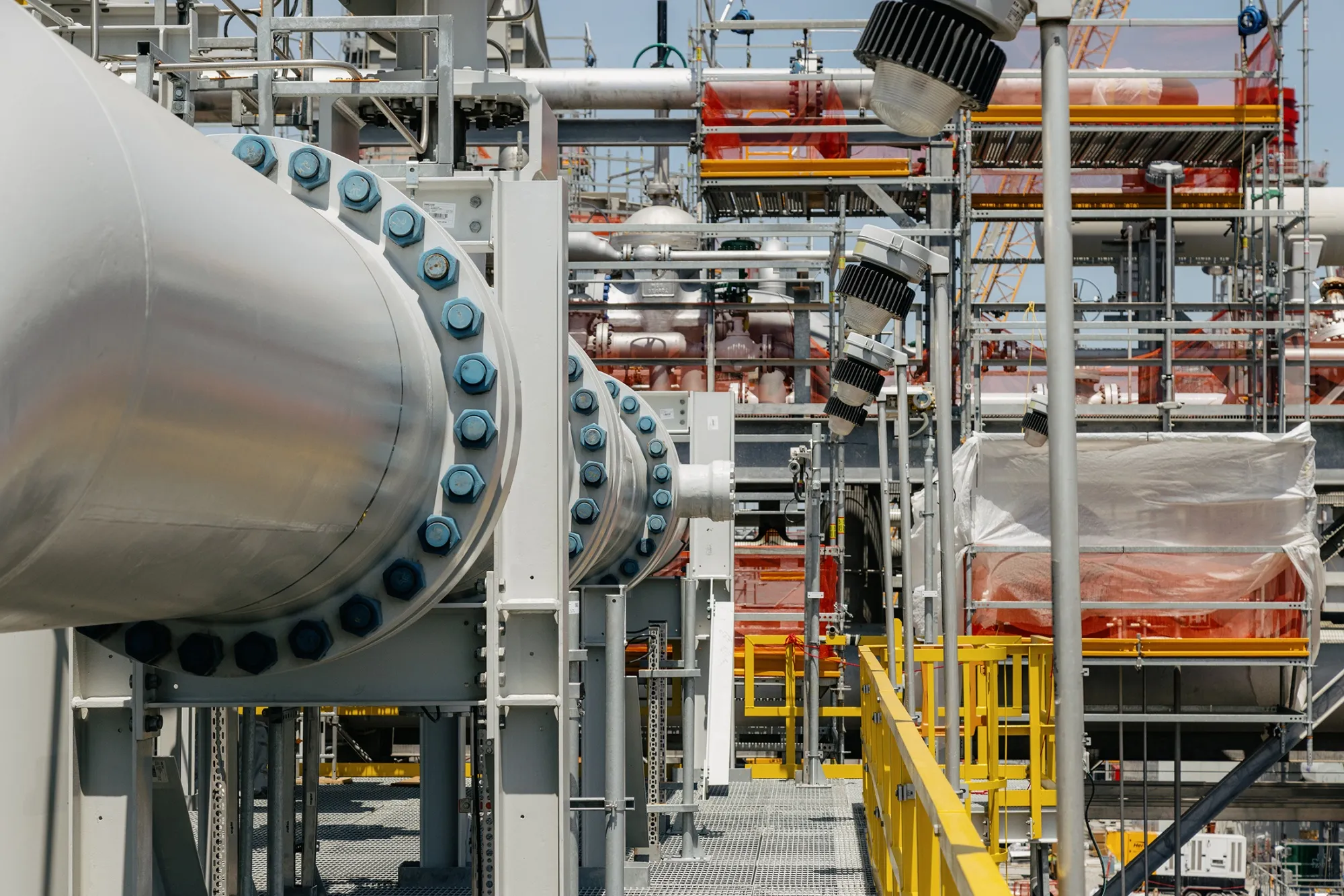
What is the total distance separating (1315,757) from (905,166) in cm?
894

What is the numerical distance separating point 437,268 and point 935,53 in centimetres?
119

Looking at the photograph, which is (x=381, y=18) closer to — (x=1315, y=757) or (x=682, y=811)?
(x=682, y=811)

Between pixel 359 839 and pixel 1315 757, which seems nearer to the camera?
pixel 359 839

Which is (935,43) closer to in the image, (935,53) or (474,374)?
(935,53)

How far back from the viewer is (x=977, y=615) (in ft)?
42.7

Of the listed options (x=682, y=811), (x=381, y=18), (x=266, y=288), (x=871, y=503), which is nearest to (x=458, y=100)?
(x=381, y=18)

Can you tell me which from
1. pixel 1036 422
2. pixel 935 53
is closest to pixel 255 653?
pixel 935 53

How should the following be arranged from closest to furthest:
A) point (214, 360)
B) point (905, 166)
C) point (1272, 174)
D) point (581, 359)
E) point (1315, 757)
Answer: point (214, 360) → point (581, 359) → point (905, 166) → point (1315, 757) → point (1272, 174)

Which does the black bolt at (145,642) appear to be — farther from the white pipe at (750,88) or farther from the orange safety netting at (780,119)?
the orange safety netting at (780,119)

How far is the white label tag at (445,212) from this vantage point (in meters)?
4.20

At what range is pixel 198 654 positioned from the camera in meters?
3.31

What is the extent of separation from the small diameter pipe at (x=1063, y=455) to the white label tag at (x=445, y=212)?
1.69 metres

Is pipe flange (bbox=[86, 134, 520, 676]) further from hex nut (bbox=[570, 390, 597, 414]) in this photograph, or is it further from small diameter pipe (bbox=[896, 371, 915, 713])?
small diameter pipe (bbox=[896, 371, 915, 713])

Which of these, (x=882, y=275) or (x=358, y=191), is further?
(x=882, y=275)
